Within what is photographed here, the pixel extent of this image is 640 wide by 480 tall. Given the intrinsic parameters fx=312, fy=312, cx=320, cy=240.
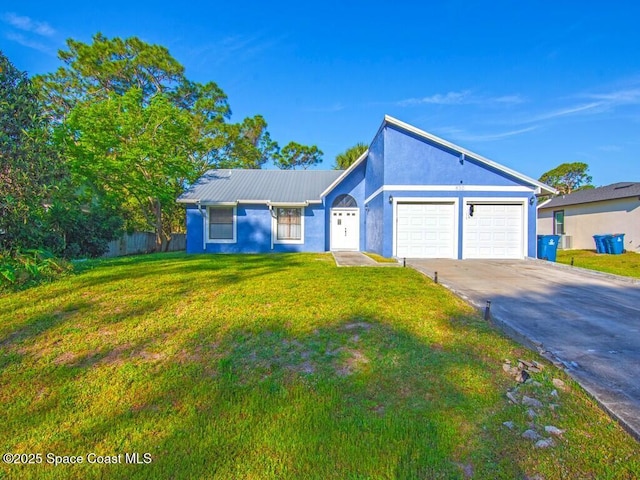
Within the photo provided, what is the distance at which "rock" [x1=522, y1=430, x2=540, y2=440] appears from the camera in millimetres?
2193

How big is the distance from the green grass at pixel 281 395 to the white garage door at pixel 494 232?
7307 mm

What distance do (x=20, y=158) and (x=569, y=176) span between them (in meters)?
55.1

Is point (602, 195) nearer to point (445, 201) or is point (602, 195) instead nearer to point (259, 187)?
point (445, 201)

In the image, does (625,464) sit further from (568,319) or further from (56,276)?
(56,276)

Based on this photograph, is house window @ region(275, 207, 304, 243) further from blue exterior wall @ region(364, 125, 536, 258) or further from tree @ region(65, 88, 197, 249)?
tree @ region(65, 88, 197, 249)

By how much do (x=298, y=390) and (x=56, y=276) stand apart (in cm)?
680

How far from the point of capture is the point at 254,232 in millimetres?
14547

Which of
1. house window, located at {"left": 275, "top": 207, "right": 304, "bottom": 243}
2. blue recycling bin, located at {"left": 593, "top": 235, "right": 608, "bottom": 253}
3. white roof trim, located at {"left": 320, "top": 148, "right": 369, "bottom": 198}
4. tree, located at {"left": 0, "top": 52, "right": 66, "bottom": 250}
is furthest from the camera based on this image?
blue recycling bin, located at {"left": 593, "top": 235, "right": 608, "bottom": 253}

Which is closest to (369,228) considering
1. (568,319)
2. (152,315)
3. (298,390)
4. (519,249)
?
(519,249)

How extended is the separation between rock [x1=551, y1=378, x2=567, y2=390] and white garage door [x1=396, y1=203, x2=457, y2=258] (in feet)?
28.4

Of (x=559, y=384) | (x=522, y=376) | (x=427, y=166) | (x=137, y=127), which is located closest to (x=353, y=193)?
(x=427, y=166)

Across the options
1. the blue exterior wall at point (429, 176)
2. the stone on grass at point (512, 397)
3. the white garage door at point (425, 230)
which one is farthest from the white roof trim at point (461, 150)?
the stone on grass at point (512, 397)

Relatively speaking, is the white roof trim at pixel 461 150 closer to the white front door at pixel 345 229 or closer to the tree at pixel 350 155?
the white front door at pixel 345 229

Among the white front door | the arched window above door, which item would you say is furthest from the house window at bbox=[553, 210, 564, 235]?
the arched window above door
